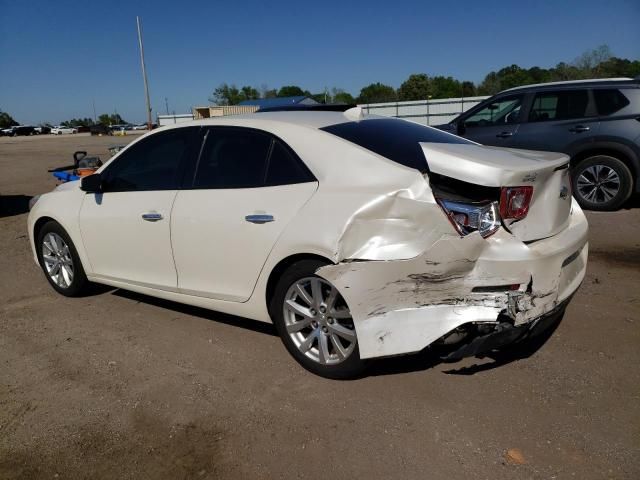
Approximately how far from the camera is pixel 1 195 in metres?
11.6

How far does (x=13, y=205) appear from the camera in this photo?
10258mm

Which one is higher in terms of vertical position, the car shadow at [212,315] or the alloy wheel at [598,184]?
the alloy wheel at [598,184]

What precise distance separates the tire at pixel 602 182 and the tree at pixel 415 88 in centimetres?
7095

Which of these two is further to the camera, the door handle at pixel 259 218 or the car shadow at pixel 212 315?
the car shadow at pixel 212 315

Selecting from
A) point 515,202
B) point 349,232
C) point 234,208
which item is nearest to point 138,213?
point 234,208

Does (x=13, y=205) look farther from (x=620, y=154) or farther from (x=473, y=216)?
(x=620, y=154)

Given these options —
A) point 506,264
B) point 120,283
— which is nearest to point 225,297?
point 120,283

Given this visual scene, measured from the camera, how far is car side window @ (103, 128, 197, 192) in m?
3.94

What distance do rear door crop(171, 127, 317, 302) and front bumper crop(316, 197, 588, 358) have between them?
0.63 metres

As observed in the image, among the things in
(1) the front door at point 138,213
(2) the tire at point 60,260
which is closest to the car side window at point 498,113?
(1) the front door at point 138,213

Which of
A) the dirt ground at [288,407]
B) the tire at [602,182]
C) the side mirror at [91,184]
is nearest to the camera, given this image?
the dirt ground at [288,407]

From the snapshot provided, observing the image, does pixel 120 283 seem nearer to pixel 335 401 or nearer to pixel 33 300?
pixel 33 300

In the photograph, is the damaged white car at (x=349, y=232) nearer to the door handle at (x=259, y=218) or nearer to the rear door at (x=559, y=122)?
the door handle at (x=259, y=218)

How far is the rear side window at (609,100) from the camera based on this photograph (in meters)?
7.34
